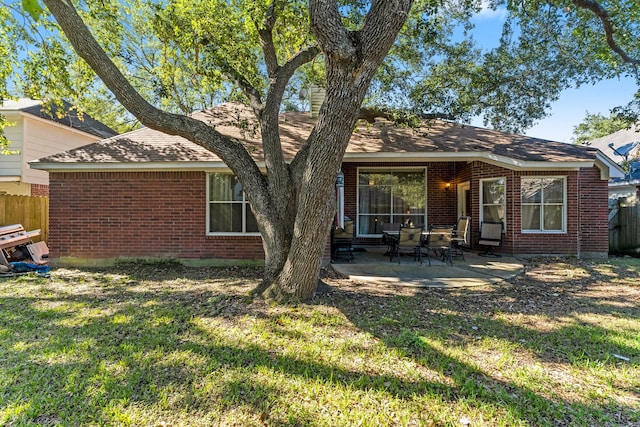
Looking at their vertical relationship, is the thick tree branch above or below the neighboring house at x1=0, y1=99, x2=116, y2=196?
above

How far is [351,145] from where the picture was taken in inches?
356

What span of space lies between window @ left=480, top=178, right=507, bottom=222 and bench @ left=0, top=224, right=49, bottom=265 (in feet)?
43.3

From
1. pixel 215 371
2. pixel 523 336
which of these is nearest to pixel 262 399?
pixel 215 371

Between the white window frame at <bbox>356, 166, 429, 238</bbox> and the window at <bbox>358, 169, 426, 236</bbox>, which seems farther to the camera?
the window at <bbox>358, 169, 426, 236</bbox>

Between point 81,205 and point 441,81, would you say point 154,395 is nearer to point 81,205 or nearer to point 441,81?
point 81,205

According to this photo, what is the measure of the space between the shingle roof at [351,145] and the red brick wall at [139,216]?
531mm

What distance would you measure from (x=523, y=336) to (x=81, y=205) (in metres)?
10.3

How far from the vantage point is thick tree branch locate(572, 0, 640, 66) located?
24.6 ft

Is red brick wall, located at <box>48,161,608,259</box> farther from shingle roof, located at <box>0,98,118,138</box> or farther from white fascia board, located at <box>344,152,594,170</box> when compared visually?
white fascia board, located at <box>344,152,594,170</box>

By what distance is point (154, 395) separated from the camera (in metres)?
2.83

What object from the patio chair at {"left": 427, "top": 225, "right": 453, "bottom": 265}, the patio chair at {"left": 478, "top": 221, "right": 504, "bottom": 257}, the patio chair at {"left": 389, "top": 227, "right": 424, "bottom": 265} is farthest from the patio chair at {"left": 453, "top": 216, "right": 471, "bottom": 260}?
the patio chair at {"left": 389, "top": 227, "right": 424, "bottom": 265}

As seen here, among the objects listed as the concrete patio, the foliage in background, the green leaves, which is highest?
the foliage in background

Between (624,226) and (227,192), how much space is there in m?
13.3

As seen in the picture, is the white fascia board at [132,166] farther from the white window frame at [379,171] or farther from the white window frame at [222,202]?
the white window frame at [379,171]
